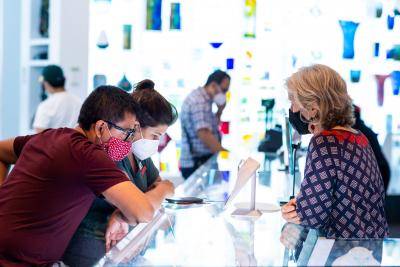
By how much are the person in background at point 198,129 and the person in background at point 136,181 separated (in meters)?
2.11

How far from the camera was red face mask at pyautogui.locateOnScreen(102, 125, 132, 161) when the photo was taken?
93.0 inches

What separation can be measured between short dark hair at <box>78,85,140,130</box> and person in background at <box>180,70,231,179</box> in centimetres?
299

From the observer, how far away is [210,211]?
9.53 ft

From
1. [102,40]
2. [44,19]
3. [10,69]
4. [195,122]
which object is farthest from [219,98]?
[10,69]

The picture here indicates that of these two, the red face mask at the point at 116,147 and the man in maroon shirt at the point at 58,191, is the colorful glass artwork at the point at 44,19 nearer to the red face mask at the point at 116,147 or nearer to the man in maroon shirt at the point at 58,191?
the red face mask at the point at 116,147

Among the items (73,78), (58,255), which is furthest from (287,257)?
(73,78)

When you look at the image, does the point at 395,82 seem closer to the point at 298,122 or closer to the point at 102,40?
the point at 102,40

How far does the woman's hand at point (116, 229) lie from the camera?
2.25 meters

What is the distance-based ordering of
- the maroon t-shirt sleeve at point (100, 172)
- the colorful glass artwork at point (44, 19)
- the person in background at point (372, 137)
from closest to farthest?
1. the maroon t-shirt sleeve at point (100, 172)
2. the person in background at point (372, 137)
3. the colorful glass artwork at point (44, 19)

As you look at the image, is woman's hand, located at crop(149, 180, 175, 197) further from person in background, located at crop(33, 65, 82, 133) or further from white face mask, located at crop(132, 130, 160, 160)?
person in background, located at crop(33, 65, 82, 133)

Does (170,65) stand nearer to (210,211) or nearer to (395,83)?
(395,83)

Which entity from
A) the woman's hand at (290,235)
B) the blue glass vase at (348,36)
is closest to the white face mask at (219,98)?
the blue glass vase at (348,36)

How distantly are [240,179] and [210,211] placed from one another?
0.23 m

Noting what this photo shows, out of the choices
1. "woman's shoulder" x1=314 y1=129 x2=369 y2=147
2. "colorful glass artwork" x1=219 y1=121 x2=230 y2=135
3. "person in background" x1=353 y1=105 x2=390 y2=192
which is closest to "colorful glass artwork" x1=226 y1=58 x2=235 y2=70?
"colorful glass artwork" x1=219 y1=121 x2=230 y2=135
